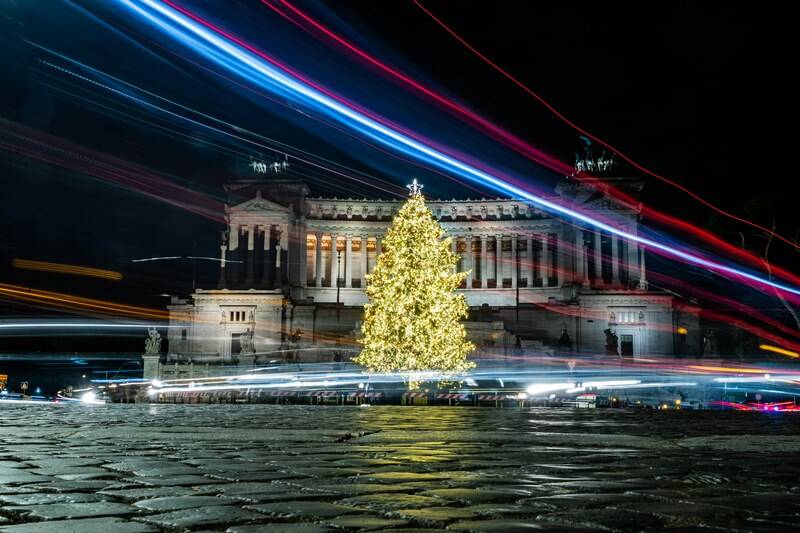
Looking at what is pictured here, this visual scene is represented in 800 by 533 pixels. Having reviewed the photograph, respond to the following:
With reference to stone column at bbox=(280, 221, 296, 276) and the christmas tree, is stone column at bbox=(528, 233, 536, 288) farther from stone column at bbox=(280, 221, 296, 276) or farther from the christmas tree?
the christmas tree

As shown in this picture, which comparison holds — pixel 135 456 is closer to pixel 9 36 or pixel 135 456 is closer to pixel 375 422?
pixel 375 422

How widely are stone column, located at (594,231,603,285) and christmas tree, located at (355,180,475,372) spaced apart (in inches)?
1760

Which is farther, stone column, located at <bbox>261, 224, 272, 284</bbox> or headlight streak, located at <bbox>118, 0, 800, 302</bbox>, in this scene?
stone column, located at <bbox>261, 224, 272, 284</bbox>

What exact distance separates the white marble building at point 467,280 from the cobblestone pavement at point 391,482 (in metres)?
53.6

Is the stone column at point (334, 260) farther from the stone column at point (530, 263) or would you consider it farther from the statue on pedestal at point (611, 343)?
the statue on pedestal at point (611, 343)

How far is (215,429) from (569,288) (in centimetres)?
7141

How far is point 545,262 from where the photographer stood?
90125 millimetres

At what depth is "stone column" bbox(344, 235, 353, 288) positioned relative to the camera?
9256 centimetres

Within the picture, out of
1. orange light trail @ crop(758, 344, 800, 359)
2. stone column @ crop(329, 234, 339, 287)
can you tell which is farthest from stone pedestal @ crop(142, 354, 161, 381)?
orange light trail @ crop(758, 344, 800, 359)

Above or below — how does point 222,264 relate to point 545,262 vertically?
below

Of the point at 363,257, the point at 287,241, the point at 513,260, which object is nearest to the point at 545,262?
the point at 513,260

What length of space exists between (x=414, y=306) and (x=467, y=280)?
50.6m

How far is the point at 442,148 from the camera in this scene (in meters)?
63.4

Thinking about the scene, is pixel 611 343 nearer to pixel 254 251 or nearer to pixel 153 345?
pixel 153 345
